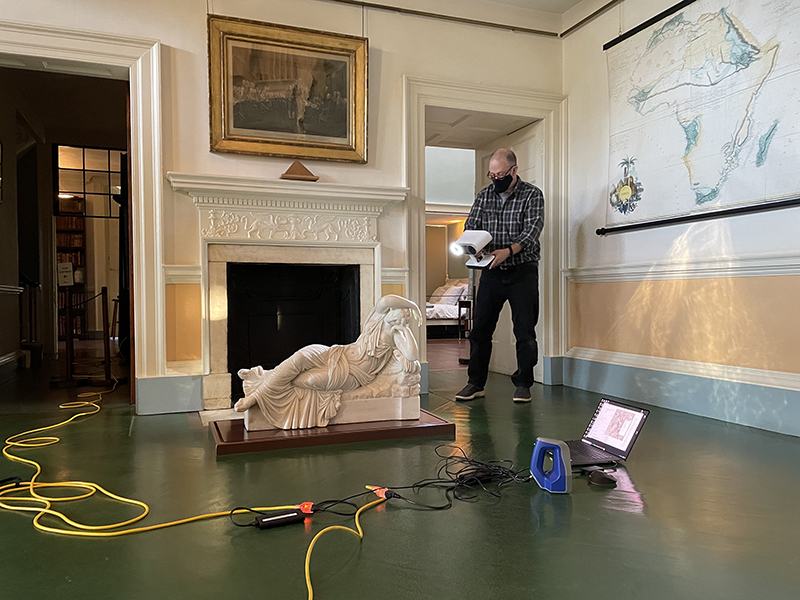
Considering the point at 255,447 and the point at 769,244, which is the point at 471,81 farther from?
the point at 255,447

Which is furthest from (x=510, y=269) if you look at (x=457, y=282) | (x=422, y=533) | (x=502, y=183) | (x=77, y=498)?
(x=457, y=282)

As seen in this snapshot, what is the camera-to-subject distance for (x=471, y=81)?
5203 mm

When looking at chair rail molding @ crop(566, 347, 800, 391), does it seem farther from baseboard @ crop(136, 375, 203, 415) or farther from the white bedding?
the white bedding

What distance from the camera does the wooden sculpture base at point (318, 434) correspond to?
9.81 feet

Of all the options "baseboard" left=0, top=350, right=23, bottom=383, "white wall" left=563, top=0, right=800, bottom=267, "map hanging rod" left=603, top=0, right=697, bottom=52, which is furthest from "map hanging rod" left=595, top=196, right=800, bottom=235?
"baseboard" left=0, top=350, right=23, bottom=383

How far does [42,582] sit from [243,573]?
0.57 meters

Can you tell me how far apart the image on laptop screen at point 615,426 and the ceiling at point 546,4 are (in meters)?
3.94

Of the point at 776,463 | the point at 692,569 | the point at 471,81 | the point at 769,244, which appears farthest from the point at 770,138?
the point at 692,569

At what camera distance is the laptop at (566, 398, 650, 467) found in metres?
2.72

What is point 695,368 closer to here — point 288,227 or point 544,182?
point 544,182

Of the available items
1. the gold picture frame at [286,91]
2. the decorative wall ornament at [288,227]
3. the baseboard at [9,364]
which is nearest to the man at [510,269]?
the decorative wall ornament at [288,227]

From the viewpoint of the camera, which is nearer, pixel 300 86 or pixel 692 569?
pixel 692 569

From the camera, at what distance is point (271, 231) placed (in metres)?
4.57

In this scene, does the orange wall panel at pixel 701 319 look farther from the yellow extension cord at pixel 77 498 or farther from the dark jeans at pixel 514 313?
the yellow extension cord at pixel 77 498
